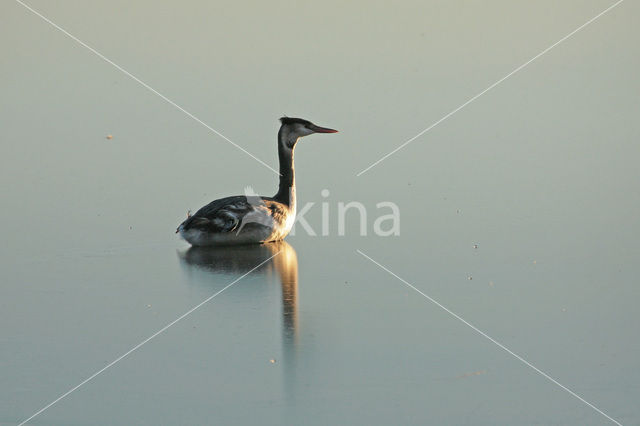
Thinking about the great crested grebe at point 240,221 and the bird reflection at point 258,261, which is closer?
the bird reflection at point 258,261

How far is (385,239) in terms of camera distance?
27.5 feet

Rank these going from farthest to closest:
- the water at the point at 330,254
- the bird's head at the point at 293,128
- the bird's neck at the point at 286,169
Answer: the bird's head at the point at 293,128 → the bird's neck at the point at 286,169 → the water at the point at 330,254

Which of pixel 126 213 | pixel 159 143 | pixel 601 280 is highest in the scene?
pixel 159 143

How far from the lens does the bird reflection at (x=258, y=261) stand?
22.2 ft

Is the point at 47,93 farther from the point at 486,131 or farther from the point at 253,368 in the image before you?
the point at 253,368

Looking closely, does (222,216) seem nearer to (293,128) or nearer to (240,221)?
(240,221)

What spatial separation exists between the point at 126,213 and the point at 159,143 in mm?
2488

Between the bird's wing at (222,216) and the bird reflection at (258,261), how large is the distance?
22cm

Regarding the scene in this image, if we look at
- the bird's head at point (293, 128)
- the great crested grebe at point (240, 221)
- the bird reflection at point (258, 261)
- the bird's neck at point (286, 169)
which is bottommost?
the bird reflection at point (258, 261)

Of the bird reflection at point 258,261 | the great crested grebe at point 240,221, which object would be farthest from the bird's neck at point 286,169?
the bird reflection at point 258,261

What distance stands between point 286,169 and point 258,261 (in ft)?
5.69

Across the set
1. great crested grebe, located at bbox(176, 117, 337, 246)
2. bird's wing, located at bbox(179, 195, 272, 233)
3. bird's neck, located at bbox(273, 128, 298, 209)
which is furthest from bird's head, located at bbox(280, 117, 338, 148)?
bird's wing, located at bbox(179, 195, 272, 233)

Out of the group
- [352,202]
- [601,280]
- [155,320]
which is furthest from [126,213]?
[601,280]

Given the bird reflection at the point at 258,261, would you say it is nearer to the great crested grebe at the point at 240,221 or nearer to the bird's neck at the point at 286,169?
the great crested grebe at the point at 240,221
